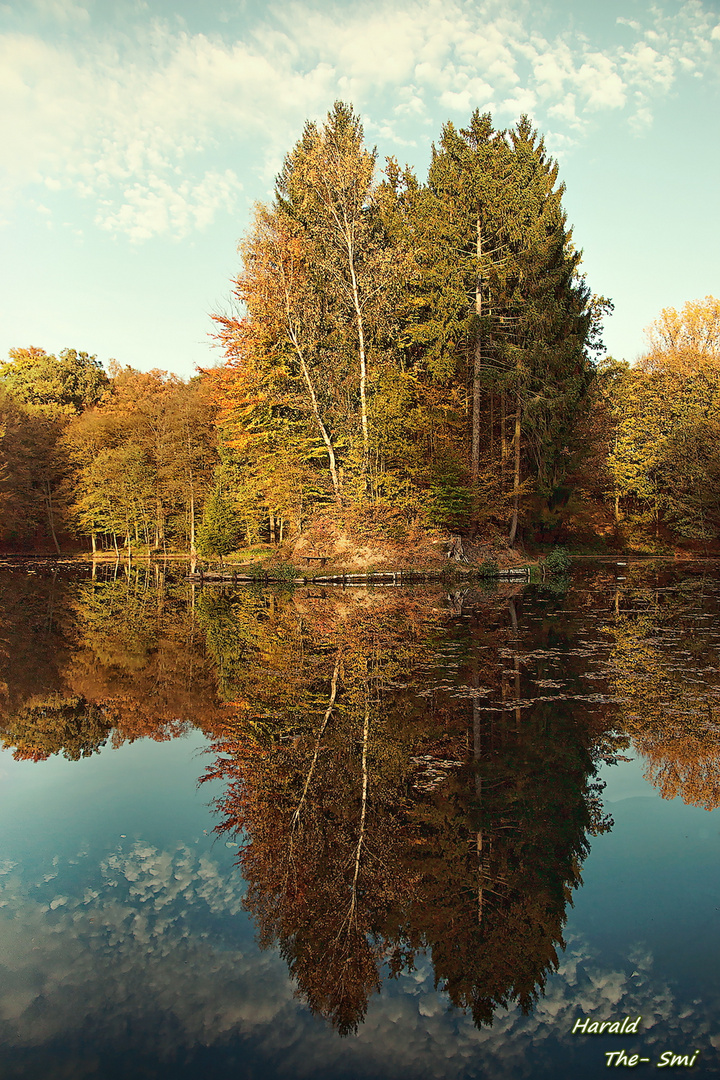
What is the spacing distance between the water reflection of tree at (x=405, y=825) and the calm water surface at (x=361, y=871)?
2cm

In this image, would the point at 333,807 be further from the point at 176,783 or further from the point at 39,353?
the point at 39,353

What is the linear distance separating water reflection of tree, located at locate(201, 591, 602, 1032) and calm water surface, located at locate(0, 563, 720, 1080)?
20 millimetres

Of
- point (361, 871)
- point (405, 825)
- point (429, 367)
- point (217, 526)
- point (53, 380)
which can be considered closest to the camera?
point (361, 871)

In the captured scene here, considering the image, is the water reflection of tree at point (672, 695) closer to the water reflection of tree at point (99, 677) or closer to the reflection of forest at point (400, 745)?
the reflection of forest at point (400, 745)

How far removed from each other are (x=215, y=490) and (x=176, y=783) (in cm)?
2974

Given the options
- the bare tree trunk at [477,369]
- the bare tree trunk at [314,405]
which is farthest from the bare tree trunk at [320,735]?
the bare tree trunk at [477,369]

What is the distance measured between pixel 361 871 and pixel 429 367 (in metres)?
24.7

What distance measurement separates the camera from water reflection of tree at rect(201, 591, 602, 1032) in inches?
120

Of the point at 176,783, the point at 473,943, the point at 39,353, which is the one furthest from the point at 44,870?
the point at 39,353

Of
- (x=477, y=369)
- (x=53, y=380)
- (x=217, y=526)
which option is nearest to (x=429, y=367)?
(x=477, y=369)

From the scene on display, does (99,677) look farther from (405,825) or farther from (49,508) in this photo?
(49,508)

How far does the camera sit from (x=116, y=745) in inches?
255

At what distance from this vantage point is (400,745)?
18.7 feet

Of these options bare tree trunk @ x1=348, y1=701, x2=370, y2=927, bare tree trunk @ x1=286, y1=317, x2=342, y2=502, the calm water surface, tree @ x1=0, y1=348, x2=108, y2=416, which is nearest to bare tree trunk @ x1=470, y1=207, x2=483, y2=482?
bare tree trunk @ x1=286, y1=317, x2=342, y2=502
